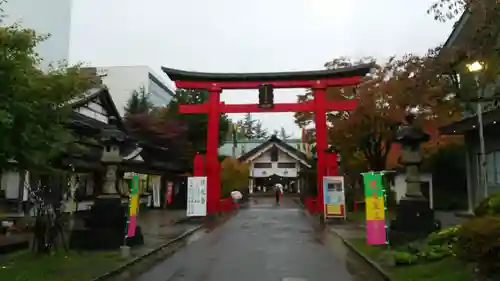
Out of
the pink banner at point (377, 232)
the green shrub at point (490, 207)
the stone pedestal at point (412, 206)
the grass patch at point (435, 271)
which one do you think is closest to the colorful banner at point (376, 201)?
the pink banner at point (377, 232)

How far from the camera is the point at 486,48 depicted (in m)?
9.16

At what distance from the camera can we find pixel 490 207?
8883 millimetres

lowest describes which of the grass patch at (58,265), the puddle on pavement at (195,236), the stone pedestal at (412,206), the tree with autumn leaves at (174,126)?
the puddle on pavement at (195,236)

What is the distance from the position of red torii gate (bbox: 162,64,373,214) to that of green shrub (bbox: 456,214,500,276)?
816 inches

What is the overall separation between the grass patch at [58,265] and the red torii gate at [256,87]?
16613 millimetres

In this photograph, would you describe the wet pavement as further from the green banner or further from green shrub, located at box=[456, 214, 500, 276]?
green shrub, located at box=[456, 214, 500, 276]

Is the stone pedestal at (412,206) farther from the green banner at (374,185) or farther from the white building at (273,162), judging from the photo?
the white building at (273,162)

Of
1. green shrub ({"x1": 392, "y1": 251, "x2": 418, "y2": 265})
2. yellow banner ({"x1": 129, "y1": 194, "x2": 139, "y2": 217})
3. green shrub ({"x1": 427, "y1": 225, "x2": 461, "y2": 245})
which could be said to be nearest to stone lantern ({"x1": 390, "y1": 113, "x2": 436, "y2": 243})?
green shrub ({"x1": 427, "y1": 225, "x2": 461, "y2": 245})

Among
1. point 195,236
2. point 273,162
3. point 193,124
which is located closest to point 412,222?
point 195,236

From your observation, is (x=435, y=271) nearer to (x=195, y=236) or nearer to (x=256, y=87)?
(x=195, y=236)

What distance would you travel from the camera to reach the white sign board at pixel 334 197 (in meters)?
25.2

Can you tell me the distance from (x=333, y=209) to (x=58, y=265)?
54.0 ft

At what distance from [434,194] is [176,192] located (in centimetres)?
1946

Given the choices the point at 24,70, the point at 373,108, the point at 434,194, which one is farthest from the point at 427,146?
the point at 24,70
